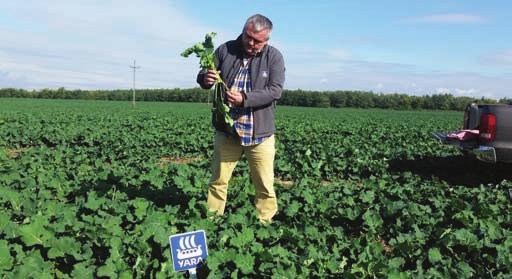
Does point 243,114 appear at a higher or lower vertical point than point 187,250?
higher

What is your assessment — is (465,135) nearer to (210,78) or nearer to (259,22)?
(259,22)

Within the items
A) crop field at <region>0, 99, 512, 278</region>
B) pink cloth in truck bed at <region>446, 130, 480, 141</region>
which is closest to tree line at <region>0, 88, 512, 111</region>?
pink cloth in truck bed at <region>446, 130, 480, 141</region>

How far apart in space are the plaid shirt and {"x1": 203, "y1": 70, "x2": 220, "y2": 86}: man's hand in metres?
0.23

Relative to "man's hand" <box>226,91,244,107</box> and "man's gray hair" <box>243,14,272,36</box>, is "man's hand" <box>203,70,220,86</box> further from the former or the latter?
"man's gray hair" <box>243,14,272,36</box>

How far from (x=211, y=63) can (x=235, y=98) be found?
0.38 m

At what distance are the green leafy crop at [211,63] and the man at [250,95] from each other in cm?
6

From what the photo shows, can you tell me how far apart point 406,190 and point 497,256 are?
2.17m

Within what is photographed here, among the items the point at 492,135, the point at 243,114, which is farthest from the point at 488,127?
the point at 243,114

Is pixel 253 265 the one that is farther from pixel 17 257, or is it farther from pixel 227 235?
pixel 17 257

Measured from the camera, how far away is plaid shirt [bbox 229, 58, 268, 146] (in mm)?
4180

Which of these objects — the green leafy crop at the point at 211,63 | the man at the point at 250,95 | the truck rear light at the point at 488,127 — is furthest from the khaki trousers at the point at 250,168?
the truck rear light at the point at 488,127

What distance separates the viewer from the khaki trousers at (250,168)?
4.39 meters

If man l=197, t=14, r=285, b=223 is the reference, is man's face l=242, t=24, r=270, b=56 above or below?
above

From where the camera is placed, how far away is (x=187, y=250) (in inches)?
122
